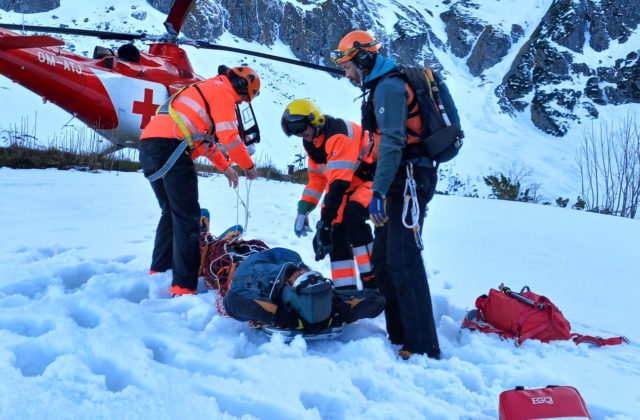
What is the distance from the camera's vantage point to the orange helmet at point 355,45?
8.90 ft

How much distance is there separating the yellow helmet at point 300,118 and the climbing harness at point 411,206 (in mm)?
933

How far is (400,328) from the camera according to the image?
275 cm

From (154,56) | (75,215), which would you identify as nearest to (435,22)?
(154,56)

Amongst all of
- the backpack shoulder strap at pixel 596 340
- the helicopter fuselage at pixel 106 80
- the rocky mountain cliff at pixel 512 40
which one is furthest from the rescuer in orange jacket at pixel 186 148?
the rocky mountain cliff at pixel 512 40

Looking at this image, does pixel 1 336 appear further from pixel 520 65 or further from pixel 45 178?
pixel 520 65

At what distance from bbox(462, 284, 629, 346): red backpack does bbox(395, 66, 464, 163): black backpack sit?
1037 millimetres

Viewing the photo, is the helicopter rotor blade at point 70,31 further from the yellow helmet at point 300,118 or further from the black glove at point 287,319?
the black glove at point 287,319

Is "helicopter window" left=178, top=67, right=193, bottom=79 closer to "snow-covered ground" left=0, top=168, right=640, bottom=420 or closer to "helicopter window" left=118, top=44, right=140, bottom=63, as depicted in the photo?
"helicopter window" left=118, top=44, right=140, bottom=63

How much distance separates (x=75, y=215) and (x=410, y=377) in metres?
4.42

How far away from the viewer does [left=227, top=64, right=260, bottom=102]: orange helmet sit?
3556 mm

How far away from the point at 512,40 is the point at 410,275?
2864 inches

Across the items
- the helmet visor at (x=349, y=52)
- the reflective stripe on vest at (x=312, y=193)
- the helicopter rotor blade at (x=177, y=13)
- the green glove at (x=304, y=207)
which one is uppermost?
the helicopter rotor blade at (x=177, y=13)

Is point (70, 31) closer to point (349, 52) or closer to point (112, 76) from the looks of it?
point (112, 76)

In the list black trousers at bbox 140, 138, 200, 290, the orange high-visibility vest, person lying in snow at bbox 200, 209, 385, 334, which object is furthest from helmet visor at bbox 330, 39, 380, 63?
black trousers at bbox 140, 138, 200, 290
